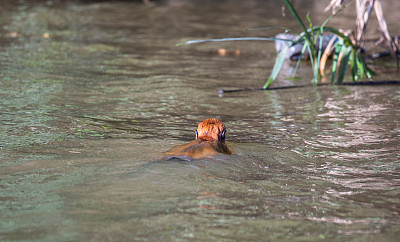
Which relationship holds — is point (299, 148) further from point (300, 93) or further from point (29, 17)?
point (29, 17)

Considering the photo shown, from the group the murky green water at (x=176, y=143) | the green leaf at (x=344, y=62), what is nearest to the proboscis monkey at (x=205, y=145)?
the murky green water at (x=176, y=143)

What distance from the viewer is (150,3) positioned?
1900cm

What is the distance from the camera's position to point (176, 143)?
4.40m

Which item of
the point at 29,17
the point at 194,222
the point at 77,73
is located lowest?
the point at 194,222

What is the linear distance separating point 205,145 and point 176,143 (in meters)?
0.49

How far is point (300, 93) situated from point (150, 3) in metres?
13.3

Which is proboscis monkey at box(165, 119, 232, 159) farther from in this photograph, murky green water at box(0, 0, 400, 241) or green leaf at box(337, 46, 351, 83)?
green leaf at box(337, 46, 351, 83)

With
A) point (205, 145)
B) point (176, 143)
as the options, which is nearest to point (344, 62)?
point (176, 143)

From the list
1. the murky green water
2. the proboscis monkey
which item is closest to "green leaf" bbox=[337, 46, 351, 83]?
the murky green water

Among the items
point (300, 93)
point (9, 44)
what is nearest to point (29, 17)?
point (9, 44)

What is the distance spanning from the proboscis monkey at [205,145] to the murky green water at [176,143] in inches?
5.0

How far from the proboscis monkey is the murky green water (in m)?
0.13

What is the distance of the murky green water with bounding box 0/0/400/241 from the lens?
2.81 metres

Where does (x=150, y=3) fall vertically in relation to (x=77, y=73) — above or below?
above
